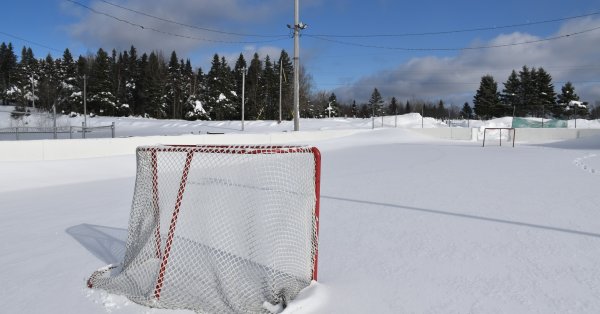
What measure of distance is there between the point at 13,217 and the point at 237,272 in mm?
5077

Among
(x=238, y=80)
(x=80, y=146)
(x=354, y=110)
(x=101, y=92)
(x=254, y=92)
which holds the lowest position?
(x=80, y=146)

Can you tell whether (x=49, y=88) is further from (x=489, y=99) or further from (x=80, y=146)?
(x=489, y=99)

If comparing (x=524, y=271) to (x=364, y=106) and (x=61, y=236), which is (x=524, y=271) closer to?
(x=61, y=236)

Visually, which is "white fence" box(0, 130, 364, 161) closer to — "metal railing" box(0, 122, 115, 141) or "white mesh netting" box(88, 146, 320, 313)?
"metal railing" box(0, 122, 115, 141)

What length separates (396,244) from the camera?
17.2 ft

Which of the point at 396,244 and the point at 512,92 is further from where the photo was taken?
the point at 512,92

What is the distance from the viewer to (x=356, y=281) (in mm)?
4074

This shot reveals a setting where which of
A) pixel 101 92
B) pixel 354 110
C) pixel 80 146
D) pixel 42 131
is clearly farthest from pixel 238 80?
pixel 80 146

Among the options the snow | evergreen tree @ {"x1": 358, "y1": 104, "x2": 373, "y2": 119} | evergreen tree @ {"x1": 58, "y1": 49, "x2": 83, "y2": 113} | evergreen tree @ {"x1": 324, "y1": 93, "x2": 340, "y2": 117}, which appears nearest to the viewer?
the snow

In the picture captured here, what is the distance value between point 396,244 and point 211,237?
2.29 metres

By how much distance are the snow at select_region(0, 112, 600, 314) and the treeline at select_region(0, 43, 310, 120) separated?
182ft

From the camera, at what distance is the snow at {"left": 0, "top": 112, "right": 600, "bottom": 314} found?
143 inches

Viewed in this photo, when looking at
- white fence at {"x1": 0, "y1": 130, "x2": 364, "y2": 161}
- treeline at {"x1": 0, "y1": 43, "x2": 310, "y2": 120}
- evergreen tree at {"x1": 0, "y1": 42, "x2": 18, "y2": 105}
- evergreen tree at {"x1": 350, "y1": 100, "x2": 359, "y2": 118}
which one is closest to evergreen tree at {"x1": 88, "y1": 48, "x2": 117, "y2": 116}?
treeline at {"x1": 0, "y1": 43, "x2": 310, "y2": 120}

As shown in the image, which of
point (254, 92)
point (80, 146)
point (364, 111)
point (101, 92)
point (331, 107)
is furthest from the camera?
point (364, 111)
